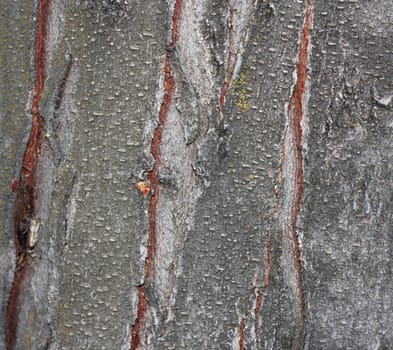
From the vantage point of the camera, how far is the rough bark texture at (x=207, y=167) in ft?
2.51


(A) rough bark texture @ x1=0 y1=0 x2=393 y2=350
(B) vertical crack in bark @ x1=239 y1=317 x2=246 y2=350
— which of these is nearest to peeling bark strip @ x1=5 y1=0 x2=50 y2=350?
(A) rough bark texture @ x1=0 y1=0 x2=393 y2=350

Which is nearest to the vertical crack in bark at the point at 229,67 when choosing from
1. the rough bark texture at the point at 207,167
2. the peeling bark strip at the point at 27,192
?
the rough bark texture at the point at 207,167

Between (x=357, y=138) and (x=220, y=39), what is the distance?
256mm

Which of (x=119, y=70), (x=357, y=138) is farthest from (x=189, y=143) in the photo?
(x=357, y=138)

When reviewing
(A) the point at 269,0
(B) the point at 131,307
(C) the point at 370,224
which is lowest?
(B) the point at 131,307

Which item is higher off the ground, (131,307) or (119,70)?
(119,70)

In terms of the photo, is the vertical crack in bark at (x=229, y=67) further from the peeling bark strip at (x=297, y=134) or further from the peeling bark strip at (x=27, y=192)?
the peeling bark strip at (x=27, y=192)

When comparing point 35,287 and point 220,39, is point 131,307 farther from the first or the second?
point 220,39

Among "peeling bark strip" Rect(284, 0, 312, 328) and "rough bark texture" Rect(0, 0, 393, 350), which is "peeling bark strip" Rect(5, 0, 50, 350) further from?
→ "peeling bark strip" Rect(284, 0, 312, 328)

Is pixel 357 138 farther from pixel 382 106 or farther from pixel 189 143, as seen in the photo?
pixel 189 143

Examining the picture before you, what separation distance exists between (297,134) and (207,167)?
147mm

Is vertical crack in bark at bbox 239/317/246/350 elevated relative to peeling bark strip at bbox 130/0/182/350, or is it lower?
lower

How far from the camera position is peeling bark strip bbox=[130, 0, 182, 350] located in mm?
763

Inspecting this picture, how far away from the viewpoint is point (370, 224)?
79 cm
